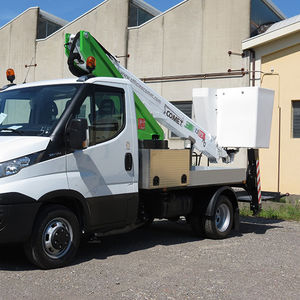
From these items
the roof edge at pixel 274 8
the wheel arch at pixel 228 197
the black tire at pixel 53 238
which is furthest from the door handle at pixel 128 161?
the roof edge at pixel 274 8

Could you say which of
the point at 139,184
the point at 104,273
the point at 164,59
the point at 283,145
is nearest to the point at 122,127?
the point at 139,184

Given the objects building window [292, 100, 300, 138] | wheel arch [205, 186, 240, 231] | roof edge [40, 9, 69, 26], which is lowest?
wheel arch [205, 186, 240, 231]

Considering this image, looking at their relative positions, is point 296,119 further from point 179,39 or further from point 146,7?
point 146,7

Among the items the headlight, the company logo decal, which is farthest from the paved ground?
the company logo decal

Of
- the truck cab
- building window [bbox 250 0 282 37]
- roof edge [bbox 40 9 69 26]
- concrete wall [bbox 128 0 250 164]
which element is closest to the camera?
the truck cab

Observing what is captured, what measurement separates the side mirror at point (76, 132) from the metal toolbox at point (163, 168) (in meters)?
1.39

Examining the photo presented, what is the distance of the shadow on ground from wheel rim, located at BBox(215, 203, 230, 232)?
0.29m

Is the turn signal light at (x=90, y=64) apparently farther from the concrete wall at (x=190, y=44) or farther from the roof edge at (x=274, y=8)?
the roof edge at (x=274, y=8)

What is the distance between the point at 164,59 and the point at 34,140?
39.6 ft

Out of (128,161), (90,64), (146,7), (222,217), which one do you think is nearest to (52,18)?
(146,7)

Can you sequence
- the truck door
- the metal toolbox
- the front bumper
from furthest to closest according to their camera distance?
the metal toolbox
the truck door
the front bumper

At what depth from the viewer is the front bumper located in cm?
539

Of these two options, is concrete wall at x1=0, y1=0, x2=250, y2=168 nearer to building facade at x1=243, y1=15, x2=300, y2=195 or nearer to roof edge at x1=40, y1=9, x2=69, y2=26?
building facade at x1=243, y1=15, x2=300, y2=195

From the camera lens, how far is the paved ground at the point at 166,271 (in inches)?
204
